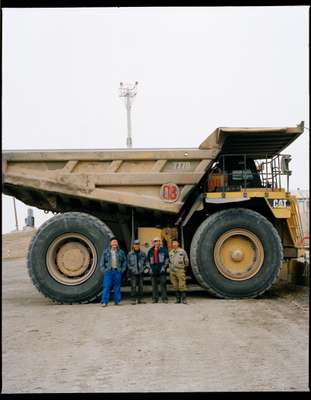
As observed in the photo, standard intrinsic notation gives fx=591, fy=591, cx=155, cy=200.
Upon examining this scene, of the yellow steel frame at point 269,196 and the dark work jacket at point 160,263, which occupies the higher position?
the yellow steel frame at point 269,196

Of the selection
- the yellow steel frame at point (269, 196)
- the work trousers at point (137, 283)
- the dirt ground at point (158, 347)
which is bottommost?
the dirt ground at point (158, 347)

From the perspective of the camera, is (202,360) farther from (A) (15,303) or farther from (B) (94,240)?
(A) (15,303)

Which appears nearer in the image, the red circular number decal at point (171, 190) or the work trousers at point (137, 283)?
the work trousers at point (137, 283)

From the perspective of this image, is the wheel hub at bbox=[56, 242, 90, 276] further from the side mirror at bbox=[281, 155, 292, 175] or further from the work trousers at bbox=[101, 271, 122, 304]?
the side mirror at bbox=[281, 155, 292, 175]

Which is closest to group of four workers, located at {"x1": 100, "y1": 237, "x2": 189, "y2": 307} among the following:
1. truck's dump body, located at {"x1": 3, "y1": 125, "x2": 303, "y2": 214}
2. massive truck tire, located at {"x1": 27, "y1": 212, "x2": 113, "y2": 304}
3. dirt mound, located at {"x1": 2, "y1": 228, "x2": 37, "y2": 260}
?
massive truck tire, located at {"x1": 27, "y1": 212, "x2": 113, "y2": 304}

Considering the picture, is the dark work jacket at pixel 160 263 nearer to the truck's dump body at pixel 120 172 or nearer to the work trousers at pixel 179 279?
the work trousers at pixel 179 279

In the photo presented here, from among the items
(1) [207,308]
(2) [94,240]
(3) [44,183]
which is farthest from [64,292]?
(1) [207,308]

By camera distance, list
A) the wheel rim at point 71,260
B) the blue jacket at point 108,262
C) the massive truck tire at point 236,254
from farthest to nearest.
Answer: the wheel rim at point 71,260, the massive truck tire at point 236,254, the blue jacket at point 108,262

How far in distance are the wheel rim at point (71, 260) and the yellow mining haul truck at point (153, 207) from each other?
19 mm

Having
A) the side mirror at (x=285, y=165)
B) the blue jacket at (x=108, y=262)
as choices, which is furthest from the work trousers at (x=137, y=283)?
the side mirror at (x=285, y=165)

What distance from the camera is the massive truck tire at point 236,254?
10953 millimetres

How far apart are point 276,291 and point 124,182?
4.11 metres

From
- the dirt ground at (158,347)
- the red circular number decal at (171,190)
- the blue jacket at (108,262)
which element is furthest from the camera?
the red circular number decal at (171,190)

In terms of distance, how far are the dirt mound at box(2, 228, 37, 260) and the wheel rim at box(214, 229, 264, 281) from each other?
76.0 feet
